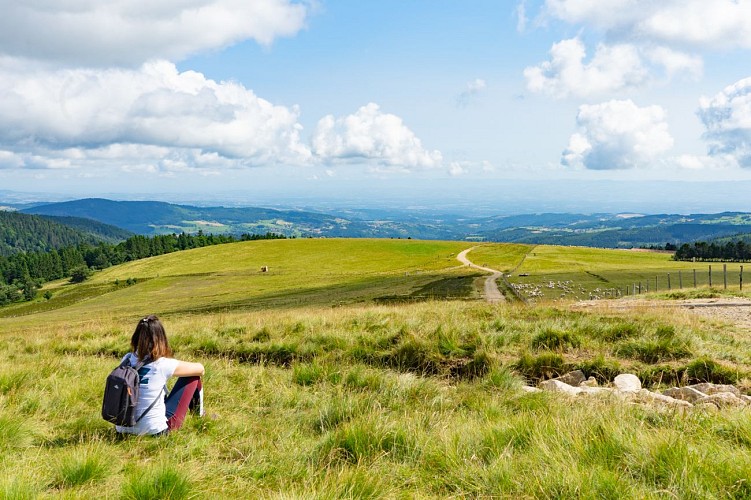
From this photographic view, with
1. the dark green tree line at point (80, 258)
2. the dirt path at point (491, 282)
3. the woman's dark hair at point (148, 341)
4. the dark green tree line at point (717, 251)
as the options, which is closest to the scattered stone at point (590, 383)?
the woman's dark hair at point (148, 341)

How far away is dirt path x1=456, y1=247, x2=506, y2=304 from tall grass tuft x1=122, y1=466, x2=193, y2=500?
27.9m

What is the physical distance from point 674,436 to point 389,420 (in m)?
2.95

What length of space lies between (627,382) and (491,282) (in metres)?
56.8

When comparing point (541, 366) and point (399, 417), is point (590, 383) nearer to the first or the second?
point (541, 366)

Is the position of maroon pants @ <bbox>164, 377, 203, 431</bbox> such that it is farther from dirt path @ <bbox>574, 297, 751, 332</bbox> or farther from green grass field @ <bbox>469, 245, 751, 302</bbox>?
green grass field @ <bbox>469, 245, 751, 302</bbox>

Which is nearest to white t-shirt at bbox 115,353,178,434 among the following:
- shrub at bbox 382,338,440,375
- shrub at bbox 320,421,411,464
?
shrub at bbox 320,421,411,464

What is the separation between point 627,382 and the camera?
8.22 meters

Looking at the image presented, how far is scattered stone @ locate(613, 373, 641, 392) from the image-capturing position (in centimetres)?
801

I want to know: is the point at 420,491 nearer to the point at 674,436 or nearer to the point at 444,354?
the point at 674,436

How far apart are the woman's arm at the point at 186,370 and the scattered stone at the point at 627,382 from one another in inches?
272

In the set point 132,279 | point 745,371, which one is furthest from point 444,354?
point 132,279

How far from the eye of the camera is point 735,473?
3.59 metres

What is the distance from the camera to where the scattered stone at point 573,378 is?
29.0ft

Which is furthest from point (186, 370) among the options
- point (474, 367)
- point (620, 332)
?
point (620, 332)
